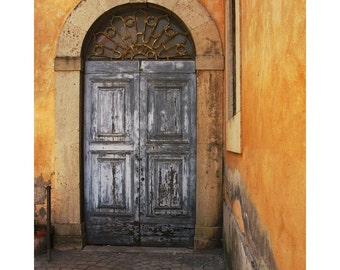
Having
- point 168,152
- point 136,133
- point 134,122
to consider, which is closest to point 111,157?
point 136,133

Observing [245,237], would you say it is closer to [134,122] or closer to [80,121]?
[134,122]

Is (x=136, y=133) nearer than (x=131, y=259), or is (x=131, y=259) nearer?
(x=131, y=259)

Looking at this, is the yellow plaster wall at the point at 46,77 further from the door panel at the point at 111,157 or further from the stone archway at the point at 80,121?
the door panel at the point at 111,157

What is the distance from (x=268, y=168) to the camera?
7.63 feet

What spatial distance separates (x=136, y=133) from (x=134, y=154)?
31 centimetres

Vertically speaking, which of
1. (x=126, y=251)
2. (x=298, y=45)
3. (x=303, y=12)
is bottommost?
(x=126, y=251)

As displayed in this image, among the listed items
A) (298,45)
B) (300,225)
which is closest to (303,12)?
(298,45)

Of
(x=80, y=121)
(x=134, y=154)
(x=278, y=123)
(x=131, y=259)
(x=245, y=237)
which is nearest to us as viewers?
(x=278, y=123)

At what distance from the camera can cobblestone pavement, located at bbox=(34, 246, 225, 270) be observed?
4984 millimetres

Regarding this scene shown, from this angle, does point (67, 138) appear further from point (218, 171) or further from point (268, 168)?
point (268, 168)

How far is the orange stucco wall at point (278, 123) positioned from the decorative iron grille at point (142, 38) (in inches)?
111

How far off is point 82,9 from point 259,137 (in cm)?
403

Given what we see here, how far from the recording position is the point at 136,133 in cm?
591

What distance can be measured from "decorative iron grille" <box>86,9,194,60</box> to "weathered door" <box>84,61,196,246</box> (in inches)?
6.6
